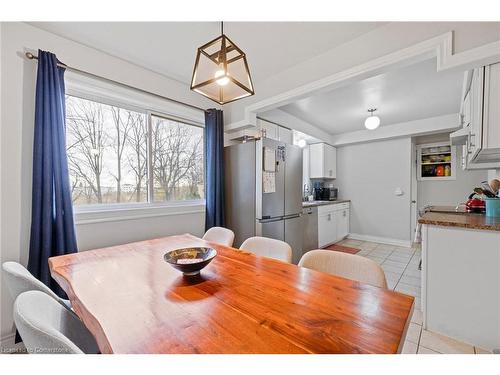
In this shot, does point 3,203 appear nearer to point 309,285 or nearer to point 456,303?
point 309,285

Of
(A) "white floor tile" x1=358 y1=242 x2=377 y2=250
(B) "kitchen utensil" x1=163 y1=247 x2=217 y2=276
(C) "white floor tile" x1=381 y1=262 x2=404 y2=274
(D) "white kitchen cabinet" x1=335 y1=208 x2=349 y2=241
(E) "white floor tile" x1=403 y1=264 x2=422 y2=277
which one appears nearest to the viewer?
(B) "kitchen utensil" x1=163 y1=247 x2=217 y2=276

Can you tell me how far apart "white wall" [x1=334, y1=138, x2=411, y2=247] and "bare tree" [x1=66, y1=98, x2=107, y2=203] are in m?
4.54

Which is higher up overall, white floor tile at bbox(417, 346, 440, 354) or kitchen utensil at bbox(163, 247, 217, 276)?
kitchen utensil at bbox(163, 247, 217, 276)

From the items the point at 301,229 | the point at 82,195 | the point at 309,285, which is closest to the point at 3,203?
the point at 82,195

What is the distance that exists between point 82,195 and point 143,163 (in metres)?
0.63

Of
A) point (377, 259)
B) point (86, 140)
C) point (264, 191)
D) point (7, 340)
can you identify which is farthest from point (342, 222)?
point (7, 340)

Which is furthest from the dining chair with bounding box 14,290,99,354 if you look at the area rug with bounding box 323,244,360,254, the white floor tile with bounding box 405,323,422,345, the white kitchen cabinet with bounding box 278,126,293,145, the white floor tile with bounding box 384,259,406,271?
the area rug with bounding box 323,244,360,254

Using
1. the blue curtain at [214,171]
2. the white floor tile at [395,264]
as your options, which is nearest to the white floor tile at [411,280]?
the white floor tile at [395,264]

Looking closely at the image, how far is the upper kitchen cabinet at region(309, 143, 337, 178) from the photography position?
4.34 m

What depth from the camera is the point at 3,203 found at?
1478 millimetres

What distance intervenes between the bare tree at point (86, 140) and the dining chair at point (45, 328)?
130cm

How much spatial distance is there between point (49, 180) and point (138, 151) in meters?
0.82

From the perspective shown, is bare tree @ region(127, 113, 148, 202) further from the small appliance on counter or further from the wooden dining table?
the small appliance on counter

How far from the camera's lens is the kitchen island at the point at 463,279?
1.42m
